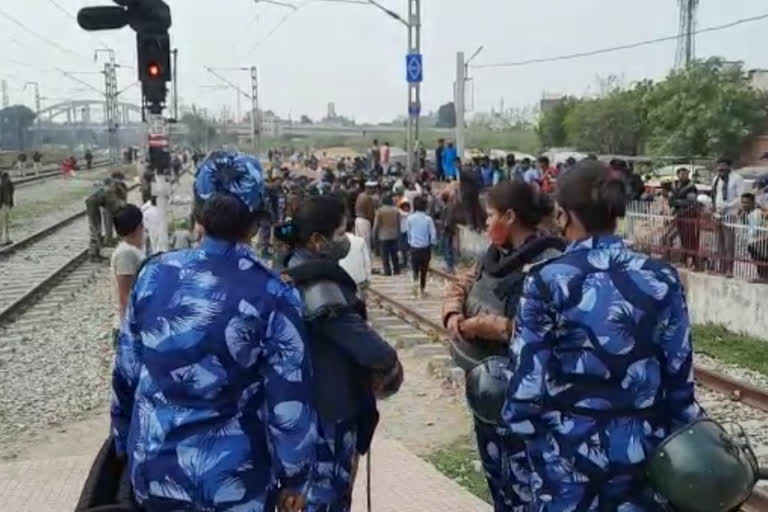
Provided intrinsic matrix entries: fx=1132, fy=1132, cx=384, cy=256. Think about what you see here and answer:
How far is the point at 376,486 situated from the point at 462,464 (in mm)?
1628

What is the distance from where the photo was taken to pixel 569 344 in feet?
11.0

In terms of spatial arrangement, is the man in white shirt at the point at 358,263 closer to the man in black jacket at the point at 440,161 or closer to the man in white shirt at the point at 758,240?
the man in white shirt at the point at 758,240

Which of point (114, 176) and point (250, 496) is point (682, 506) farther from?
point (114, 176)

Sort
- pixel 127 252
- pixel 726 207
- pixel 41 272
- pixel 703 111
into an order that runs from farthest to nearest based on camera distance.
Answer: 1. pixel 703 111
2. pixel 41 272
3. pixel 726 207
4. pixel 127 252

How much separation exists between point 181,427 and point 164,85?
34.5 feet

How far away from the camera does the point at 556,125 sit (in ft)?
250

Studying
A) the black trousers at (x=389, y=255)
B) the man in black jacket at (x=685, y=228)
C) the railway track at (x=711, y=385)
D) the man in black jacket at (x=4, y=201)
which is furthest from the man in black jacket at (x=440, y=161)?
the man in black jacket at (x=685, y=228)

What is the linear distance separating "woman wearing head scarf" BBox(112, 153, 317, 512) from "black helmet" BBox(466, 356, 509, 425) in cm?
85

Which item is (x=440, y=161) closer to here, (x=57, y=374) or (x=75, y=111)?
(x=57, y=374)

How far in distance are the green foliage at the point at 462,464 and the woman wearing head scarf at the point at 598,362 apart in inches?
130

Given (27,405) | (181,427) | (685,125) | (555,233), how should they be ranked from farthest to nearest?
(685,125) < (27,405) < (555,233) < (181,427)

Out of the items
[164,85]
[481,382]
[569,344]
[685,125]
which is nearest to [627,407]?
[569,344]

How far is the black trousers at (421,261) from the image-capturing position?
1783 centimetres

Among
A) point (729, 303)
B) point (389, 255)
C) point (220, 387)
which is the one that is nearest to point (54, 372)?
point (729, 303)
